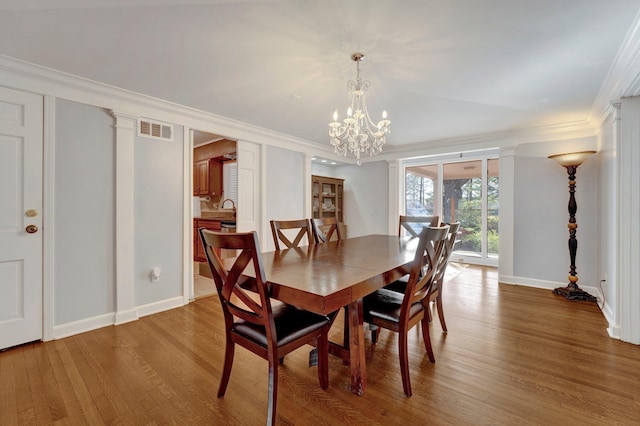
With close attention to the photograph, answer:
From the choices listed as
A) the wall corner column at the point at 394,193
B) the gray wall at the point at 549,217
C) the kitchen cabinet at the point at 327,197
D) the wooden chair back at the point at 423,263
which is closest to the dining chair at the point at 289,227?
the wooden chair back at the point at 423,263

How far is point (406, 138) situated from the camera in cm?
441

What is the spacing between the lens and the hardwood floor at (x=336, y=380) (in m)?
1.47

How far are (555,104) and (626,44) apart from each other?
47.4 inches

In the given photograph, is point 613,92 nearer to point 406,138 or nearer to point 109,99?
point 406,138

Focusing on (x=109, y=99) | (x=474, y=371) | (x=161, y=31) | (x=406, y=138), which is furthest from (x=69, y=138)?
(x=406, y=138)

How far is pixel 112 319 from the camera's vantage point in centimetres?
263

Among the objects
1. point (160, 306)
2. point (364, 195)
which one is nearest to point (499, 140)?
point (364, 195)

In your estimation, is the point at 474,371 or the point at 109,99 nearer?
the point at 474,371

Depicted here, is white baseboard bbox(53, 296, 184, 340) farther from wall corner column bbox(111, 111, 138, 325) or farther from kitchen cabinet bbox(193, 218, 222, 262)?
kitchen cabinet bbox(193, 218, 222, 262)

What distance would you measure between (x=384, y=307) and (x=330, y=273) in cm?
59

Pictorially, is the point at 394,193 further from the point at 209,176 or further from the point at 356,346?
the point at 356,346

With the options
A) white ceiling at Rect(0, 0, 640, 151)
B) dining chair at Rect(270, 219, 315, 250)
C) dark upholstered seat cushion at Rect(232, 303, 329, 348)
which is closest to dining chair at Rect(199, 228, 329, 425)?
dark upholstered seat cushion at Rect(232, 303, 329, 348)

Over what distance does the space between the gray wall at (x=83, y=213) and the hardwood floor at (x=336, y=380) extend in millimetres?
354

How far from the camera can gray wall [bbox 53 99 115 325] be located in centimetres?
238
